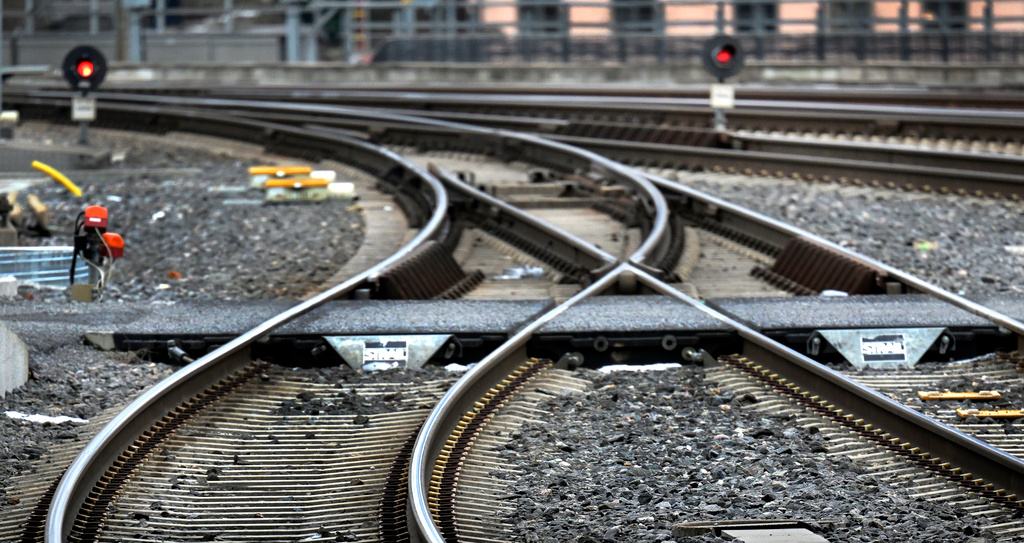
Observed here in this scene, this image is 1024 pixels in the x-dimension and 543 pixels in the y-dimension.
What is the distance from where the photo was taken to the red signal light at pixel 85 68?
58.0ft

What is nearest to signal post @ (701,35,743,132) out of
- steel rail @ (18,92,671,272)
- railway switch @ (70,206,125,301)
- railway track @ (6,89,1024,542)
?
steel rail @ (18,92,671,272)

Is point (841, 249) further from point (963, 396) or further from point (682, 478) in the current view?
point (682, 478)

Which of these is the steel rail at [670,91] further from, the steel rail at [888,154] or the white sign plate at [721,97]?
the steel rail at [888,154]

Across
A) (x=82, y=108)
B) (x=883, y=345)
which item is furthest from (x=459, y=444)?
(x=82, y=108)

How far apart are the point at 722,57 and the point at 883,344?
10420 mm

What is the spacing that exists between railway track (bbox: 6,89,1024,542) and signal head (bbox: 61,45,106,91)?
27.1 ft

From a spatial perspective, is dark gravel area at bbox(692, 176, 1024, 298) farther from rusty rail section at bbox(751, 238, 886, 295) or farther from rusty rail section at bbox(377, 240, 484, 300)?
rusty rail section at bbox(377, 240, 484, 300)

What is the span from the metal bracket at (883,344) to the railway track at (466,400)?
0.37 metres

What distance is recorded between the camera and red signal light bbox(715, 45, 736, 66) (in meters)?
16.7

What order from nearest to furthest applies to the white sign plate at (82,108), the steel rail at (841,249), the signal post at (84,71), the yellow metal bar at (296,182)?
the steel rail at (841,249) < the yellow metal bar at (296,182) < the white sign plate at (82,108) < the signal post at (84,71)

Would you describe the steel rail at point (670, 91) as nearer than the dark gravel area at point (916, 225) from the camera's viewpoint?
No

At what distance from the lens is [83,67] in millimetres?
17719

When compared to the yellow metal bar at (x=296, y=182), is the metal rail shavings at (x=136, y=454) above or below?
below

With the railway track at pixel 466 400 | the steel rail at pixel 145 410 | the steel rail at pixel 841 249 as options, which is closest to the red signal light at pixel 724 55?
the steel rail at pixel 841 249
